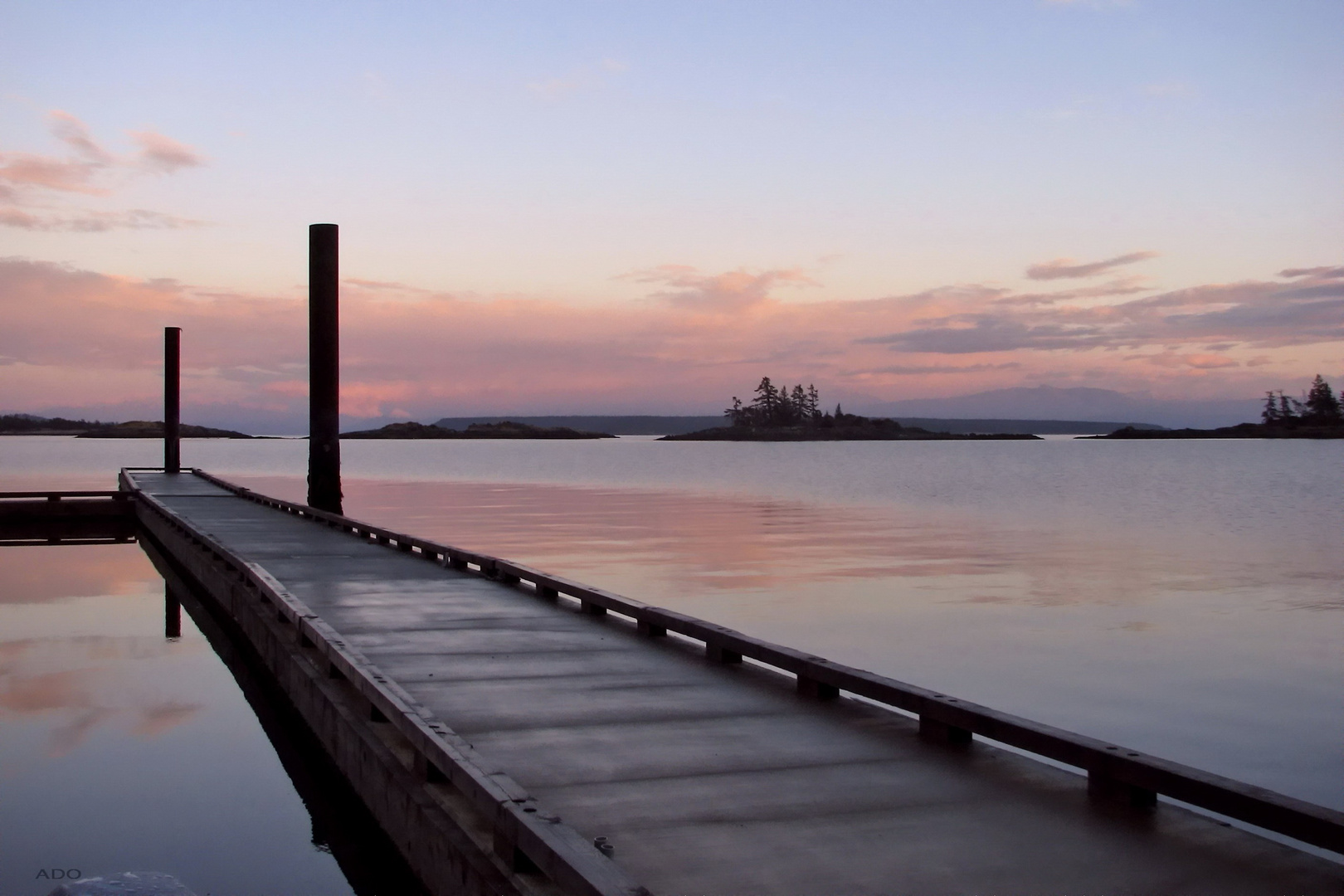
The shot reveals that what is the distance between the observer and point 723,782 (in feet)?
16.6

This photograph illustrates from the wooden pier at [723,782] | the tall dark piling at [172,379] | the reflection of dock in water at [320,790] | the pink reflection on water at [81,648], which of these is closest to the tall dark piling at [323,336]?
the pink reflection on water at [81,648]

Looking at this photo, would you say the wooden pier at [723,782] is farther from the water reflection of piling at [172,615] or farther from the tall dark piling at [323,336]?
the tall dark piling at [323,336]

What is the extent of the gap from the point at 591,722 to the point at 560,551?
55.2 ft

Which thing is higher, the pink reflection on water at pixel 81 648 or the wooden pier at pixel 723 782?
the wooden pier at pixel 723 782

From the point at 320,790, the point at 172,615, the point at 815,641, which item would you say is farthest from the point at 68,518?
the point at 320,790

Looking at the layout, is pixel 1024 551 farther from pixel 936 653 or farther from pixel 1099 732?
pixel 1099 732

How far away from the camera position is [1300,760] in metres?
8.35

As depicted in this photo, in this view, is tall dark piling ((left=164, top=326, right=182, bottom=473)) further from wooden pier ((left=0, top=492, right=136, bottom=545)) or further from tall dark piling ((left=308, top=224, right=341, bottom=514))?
tall dark piling ((left=308, top=224, right=341, bottom=514))

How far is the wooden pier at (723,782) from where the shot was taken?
4.04 m

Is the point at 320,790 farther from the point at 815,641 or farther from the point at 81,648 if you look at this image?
the point at 81,648

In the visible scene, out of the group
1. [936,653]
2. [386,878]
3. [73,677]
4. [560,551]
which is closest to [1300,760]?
[936,653]

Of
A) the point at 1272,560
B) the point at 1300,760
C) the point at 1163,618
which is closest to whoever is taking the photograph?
the point at 1300,760

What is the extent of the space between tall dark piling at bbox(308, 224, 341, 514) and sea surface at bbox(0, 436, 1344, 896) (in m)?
3.89

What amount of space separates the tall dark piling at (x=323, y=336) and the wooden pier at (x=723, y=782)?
40.5 feet
